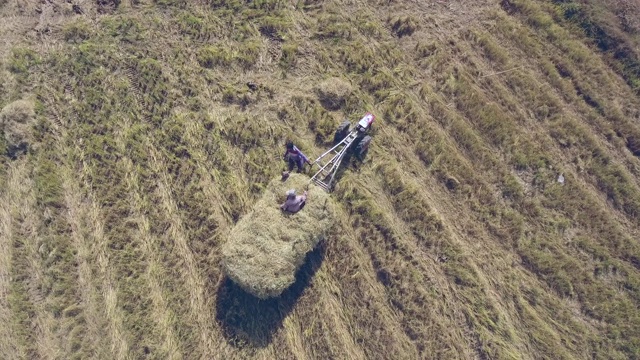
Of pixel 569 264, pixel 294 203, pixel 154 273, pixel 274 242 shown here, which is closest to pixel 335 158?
pixel 294 203

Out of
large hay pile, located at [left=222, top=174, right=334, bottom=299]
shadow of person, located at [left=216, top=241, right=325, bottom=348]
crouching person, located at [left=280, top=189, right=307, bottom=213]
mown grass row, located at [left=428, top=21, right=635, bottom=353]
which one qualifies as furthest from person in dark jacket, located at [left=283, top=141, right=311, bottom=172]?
mown grass row, located at [left=428, top=21, right=635, bottom=353]

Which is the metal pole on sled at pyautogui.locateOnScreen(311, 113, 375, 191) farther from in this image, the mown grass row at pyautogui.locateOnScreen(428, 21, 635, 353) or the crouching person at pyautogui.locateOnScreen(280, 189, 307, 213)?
the mown grass row at pyautogui.locateOnScreen(428, 21, 635, 353)

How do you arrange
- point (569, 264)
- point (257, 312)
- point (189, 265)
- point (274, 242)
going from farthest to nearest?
1. point (189, 265)
2. point (257, 312)
3. point (569, 264)
4. point (274, 242)

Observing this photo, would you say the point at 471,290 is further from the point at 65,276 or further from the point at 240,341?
the point at 65,276

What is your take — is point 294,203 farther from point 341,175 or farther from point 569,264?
point 569,264

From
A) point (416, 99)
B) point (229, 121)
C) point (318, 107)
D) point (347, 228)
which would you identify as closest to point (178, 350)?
point (347, 228)

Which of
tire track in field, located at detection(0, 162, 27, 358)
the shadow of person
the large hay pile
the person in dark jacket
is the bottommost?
tire track in field, located at detection(0, 162, 27, 358)
